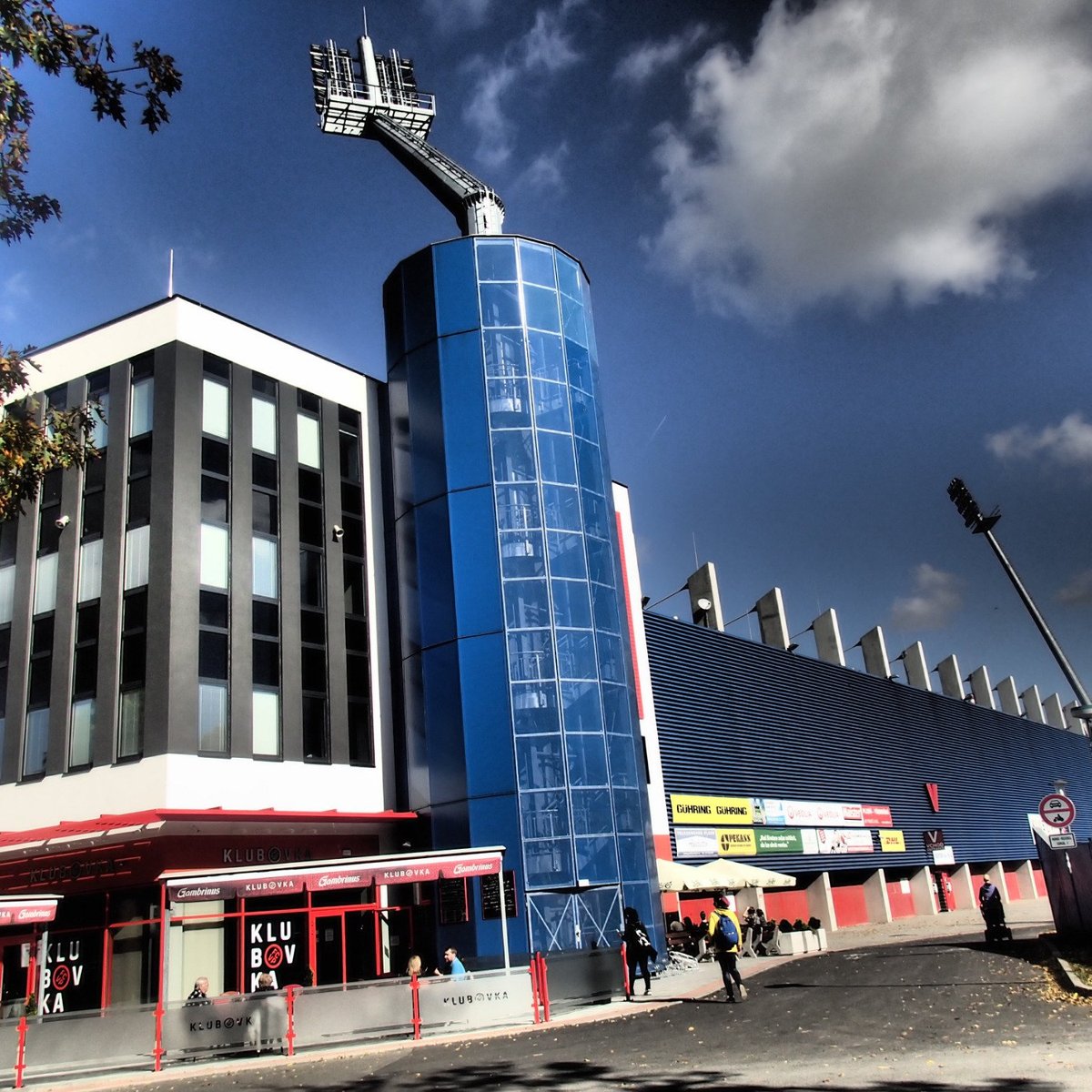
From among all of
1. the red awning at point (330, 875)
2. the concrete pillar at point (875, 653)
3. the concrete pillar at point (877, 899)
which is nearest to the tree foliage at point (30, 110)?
the red awning at point (330, 875)

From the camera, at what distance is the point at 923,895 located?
187 feet

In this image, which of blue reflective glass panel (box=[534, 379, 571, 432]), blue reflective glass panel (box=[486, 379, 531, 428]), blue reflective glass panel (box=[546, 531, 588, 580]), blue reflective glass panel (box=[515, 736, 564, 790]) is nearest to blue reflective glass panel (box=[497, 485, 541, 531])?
blue reflective glass panel (box=[546, 531, 588, 580])

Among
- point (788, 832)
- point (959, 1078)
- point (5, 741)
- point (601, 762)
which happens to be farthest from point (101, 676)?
point (788, 832)

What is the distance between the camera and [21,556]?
30.0 m

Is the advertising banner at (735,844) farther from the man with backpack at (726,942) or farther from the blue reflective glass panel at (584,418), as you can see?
the man with backpack at (726,942)

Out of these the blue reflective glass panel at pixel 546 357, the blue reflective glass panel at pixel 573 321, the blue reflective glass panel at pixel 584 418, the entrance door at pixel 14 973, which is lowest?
the entrance door at pixel 14 973

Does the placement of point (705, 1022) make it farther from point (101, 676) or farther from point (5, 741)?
point (5, 741)

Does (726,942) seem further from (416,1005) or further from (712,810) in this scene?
(712,810)

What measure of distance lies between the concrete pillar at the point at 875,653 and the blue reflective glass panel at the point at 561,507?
125 ft

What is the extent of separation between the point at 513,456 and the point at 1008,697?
2854 inches

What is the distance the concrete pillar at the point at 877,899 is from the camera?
170 ft

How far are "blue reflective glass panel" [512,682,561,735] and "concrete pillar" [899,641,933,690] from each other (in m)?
47.0

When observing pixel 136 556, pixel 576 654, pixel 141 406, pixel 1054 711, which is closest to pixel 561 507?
pixel 576 654

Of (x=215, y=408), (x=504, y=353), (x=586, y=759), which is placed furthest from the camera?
(x=504, y=353)
